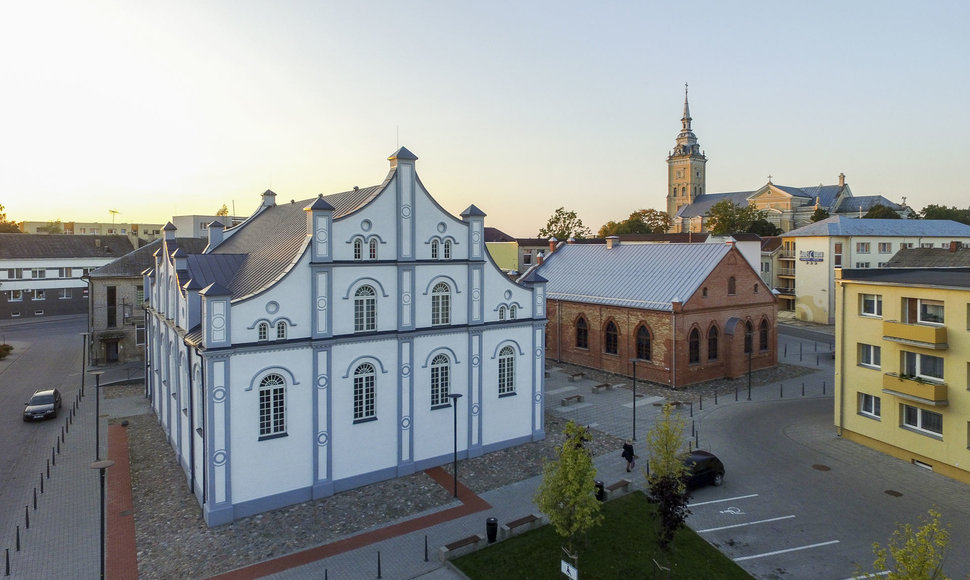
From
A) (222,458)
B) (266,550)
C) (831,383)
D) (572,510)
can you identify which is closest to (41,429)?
(222,458)

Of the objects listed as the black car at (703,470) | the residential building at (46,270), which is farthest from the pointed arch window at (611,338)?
the residential building at (46,270)

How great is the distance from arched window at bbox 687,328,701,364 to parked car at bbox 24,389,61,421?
133ft

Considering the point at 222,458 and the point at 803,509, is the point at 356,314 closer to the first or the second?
the point at 222,458

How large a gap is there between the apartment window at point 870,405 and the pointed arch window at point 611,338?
17764mm

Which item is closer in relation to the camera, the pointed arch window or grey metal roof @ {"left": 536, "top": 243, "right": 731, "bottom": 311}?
grey metal roof @ {"left": 536, "top": 243, "right": 731, "bottom": 311}

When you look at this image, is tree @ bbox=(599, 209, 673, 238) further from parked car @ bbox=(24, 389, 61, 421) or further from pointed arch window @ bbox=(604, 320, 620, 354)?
parked car @ bbox=(24, 389, 61, 421)

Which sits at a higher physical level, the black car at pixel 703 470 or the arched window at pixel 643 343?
the arched window at pixel 643 343

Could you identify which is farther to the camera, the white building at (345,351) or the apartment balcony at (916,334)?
the apartment balcony at (916,334)

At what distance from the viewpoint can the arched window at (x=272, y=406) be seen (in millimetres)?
21819

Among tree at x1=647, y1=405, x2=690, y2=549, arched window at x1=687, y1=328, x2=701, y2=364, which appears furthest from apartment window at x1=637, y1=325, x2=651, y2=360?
tree at x1=647, y1=405, x2=690, y2=549

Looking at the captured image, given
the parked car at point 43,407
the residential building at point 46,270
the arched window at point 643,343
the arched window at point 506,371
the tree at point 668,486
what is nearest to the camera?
the tree at point 668,486

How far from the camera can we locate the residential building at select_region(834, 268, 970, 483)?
24484 millimetres

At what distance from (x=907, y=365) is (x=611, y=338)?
20932 millimetres

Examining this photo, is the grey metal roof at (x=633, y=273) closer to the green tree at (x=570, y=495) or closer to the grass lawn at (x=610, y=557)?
the grass lawn at (x=610, y=557)
